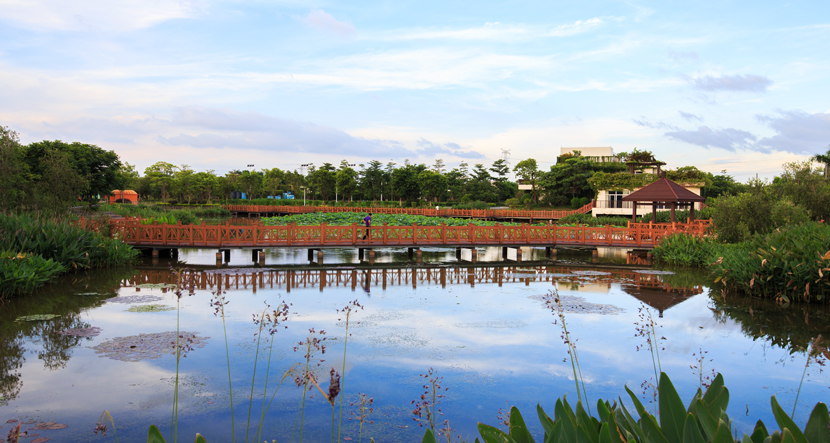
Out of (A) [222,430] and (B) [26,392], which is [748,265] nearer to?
(A) [222,430]

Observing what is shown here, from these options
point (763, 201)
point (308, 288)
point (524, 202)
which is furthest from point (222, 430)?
point (524, 202)

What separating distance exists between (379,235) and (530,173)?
3971 centimetres

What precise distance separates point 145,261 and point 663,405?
22.4 metres

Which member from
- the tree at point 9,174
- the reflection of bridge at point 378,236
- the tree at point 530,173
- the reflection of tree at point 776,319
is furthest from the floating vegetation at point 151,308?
the tree at point 530,173

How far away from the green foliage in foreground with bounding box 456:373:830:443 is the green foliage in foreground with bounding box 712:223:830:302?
1246cm

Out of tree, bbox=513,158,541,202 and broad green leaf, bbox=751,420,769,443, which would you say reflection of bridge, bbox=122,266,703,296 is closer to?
broad green leaf, bbox=751,420,769,443

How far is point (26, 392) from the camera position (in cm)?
729

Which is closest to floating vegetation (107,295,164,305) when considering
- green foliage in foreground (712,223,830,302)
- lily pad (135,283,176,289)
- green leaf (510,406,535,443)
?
lily pad (135,283,176,289)

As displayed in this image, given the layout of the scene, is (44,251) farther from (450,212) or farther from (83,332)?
(450,212)

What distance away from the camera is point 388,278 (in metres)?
18.5

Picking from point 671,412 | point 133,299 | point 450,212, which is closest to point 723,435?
point 671,412

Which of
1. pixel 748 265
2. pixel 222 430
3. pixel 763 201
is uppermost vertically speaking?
pixel 763 201

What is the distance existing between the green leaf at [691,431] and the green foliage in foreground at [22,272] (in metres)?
15.2

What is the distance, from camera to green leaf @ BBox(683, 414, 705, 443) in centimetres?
274
